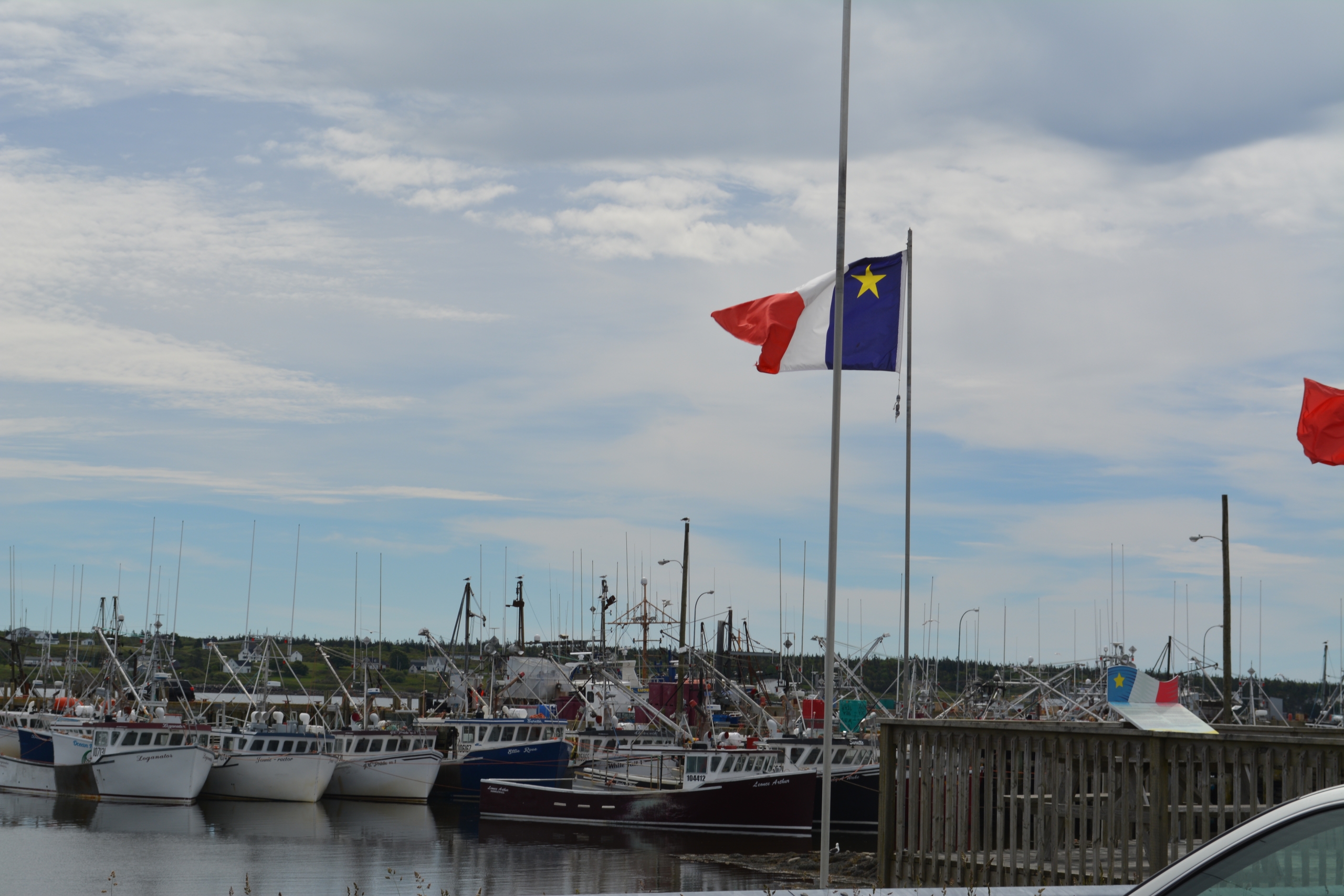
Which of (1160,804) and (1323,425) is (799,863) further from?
(1160,804)

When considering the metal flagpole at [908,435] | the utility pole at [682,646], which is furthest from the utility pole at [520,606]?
the metal flagpole at [908,435]

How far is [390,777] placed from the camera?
62.4 meters

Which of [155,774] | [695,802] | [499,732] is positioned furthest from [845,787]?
[155,774]

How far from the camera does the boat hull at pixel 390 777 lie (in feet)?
202

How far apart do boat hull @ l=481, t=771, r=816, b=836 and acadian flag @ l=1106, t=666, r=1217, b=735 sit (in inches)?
1324

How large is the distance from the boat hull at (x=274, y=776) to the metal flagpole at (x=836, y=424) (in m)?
50.3

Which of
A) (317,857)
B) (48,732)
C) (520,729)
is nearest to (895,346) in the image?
(317,857)

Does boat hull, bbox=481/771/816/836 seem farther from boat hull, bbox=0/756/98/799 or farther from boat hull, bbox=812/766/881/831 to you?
boat hull, bbox=0/756/98/799

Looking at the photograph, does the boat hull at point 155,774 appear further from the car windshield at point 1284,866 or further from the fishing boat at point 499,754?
the car windshield at point 1284,866

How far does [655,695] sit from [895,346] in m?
68.8

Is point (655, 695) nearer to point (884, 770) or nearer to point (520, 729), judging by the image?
point (520, 729)

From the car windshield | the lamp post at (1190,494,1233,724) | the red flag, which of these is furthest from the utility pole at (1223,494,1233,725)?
the car windshield

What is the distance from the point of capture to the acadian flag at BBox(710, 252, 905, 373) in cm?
1688

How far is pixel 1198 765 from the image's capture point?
12.7 meters
